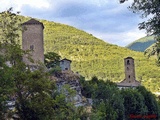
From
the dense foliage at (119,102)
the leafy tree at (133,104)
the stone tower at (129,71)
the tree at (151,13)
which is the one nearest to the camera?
the tree at (151,13)

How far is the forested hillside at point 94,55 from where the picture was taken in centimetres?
12656

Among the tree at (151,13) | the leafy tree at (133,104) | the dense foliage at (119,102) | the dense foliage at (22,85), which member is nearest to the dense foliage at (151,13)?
the tree at (151,13)

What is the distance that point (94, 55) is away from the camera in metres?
134

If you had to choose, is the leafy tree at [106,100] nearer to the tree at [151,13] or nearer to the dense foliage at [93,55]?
the tree at [151,13]

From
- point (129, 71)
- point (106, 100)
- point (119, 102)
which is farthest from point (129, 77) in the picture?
point (119, 102)

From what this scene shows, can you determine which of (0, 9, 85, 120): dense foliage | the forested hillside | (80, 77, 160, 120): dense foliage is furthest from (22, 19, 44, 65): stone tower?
the forested hillside

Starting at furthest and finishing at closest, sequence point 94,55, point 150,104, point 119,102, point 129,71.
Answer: point 94,55
point 129,71
point 150,104
point 119,102

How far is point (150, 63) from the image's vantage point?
468 ft

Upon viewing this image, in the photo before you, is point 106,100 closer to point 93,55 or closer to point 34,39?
point 34,39

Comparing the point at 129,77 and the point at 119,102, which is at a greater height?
the point at 129,77

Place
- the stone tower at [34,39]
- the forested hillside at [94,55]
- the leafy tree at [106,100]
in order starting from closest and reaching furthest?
the leafy tree at [106,100]
the stone tower at [34,39]
the forested hillside at [94,55]

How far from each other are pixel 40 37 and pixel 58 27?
10095 centimetres

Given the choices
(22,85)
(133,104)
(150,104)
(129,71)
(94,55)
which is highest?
(94,55)

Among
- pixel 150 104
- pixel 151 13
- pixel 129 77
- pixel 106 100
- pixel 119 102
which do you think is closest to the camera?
pixel 151 13
